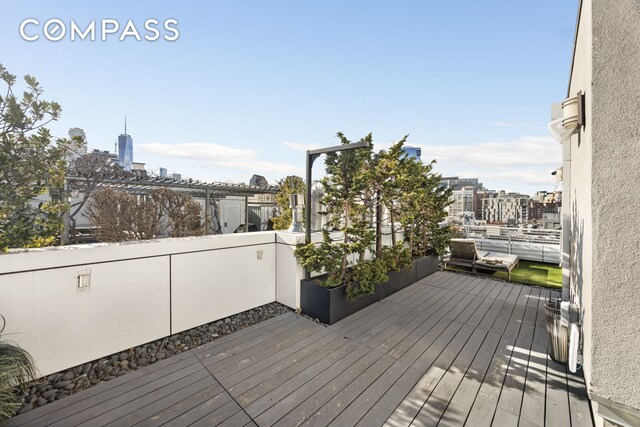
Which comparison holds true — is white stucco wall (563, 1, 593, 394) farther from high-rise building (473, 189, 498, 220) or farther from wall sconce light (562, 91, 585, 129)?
A: high-rise building (473, 189, 498, 220)

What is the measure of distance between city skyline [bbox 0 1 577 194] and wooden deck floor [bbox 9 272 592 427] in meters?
2.75

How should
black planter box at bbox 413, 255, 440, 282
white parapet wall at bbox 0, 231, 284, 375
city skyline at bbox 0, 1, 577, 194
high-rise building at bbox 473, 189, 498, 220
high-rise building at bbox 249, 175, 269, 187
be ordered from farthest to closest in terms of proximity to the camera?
high-rise building at bbox 473, 189, 498, 220
high-rise building at bbox 249, 175, 269, 187
black planter box at bbox 413, 255, 440, 282
city skyline at bbox 0, 1, 577, 194
white parapet wall at bbox 0, 231, 284, 375

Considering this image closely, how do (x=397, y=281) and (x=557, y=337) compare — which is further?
(x=397, y=281)

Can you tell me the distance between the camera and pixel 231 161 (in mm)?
21719

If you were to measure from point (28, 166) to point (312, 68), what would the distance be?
6340 mm

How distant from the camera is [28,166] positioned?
2.64m

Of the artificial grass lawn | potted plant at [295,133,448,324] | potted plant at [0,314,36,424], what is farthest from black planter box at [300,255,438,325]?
the artificial grass lawn

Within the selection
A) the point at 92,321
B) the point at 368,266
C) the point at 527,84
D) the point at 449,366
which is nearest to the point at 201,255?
the point at 92,321

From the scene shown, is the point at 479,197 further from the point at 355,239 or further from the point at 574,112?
the point at 574,112

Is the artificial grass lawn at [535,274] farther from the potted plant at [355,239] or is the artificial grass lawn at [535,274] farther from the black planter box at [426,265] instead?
the potted plant at [355,239]

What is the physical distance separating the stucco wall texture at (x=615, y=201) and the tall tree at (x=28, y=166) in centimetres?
468

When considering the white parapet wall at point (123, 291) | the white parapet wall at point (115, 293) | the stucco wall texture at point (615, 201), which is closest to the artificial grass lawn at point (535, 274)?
the stucco wall texture at point (615, 201)

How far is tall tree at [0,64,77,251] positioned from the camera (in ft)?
8.24

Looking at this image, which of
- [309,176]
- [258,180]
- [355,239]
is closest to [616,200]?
[355,239]
